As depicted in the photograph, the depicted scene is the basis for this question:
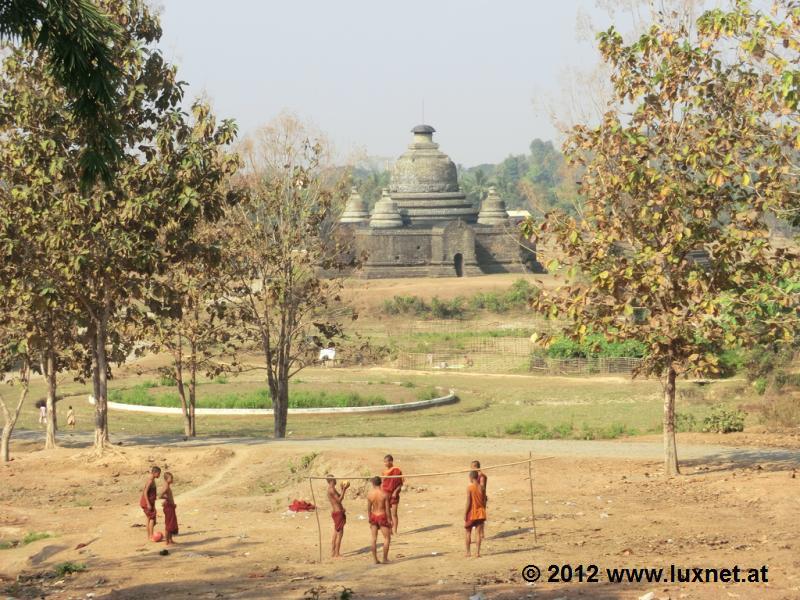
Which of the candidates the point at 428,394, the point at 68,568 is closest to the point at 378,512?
the point at 68,568

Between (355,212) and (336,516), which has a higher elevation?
(355,212)

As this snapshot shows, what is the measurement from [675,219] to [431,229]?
191 feet

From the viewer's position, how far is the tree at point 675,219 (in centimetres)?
2044

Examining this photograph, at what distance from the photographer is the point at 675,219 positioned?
2088 centimetres

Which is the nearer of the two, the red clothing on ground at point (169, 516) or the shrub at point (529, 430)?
the red clothing on ground at point (169, 516)

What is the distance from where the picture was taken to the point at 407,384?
46000 mm

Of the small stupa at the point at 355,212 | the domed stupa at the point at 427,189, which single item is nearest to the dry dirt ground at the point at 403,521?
the domed stupa at the point at 427,189

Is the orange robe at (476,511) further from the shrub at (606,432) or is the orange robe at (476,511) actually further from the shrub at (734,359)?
the shrub at (734,359)

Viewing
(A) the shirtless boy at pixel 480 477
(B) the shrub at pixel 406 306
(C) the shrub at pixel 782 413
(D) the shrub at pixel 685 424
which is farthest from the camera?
(B) the shrub at pixel 406 306

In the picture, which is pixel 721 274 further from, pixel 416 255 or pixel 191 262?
pixel 416 255

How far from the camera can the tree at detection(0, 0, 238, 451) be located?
968 inches

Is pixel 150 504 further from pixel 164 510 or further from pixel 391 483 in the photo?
pixel 391 483

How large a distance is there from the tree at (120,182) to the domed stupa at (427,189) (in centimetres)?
5636

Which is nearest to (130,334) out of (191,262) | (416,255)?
(191,262)
